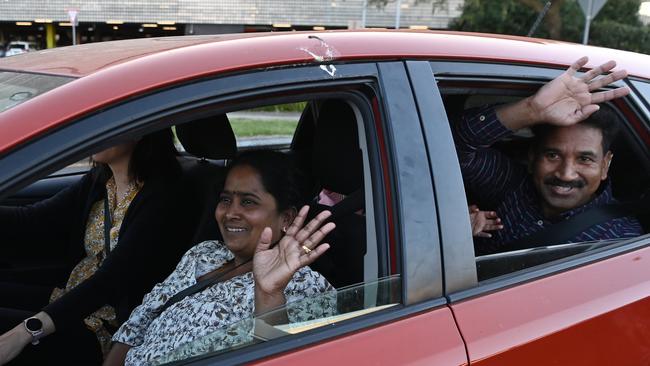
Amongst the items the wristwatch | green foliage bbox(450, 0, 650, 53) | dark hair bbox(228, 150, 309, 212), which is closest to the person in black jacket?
the wristwatch

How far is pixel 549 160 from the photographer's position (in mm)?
2318

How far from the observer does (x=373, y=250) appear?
63.3 inches

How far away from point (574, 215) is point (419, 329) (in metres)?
1.08

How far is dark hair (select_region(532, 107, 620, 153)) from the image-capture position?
6.91 feet

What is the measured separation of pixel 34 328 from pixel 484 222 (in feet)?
4.85

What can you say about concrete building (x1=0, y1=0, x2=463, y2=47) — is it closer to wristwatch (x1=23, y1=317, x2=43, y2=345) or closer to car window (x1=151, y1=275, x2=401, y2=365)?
wristwatch (x1=23, y1=317, x2=43, y2=345)

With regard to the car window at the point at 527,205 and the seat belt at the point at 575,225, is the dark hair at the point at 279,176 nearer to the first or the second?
the car window at the point at 527,205

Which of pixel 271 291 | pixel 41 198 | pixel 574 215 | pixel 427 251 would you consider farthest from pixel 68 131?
pixel 41 198

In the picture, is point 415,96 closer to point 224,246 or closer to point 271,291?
point 271,291

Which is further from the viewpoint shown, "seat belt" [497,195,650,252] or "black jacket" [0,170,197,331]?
"black jacket" [0,170,197,331]

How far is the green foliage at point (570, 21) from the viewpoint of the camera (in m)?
23.9

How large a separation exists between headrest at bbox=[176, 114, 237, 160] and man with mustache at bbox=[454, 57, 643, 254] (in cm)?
81

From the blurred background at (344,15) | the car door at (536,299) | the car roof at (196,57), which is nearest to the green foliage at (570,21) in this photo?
the blurred background at (344,15)

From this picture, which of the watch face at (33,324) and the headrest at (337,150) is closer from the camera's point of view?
the headrest at (337,150)
